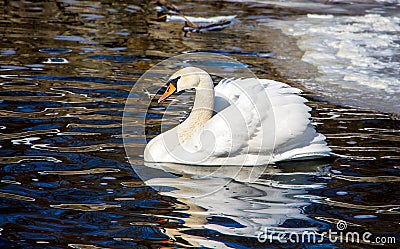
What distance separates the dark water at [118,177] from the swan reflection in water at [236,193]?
0.01m

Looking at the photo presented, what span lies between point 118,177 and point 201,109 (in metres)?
1.09

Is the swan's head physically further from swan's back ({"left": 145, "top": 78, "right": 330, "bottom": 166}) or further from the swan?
swan's back ({"left": 145, "top": 78, "right": 330, "bottom": 166})

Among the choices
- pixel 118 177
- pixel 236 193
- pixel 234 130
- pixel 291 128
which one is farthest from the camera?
pixel 291 128

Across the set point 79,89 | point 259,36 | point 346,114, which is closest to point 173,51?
point 259,36

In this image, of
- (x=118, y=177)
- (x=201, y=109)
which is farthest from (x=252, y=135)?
(x=118, y=177)

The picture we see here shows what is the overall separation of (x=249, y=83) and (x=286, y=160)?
0.70 m

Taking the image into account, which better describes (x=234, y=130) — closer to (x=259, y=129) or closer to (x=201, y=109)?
(x=259, y=129)

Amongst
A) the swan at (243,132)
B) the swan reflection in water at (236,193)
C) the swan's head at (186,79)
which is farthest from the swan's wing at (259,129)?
the swan's head at (186,79)

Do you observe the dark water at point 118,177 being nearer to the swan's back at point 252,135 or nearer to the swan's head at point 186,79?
the swan's back at point 252,135

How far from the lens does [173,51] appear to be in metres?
10.1

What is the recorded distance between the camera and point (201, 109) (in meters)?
6.12

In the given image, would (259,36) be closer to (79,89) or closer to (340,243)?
(79,89)

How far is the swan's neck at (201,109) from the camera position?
6.07m

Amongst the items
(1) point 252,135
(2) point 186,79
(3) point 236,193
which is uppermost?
(2) point 186,79
